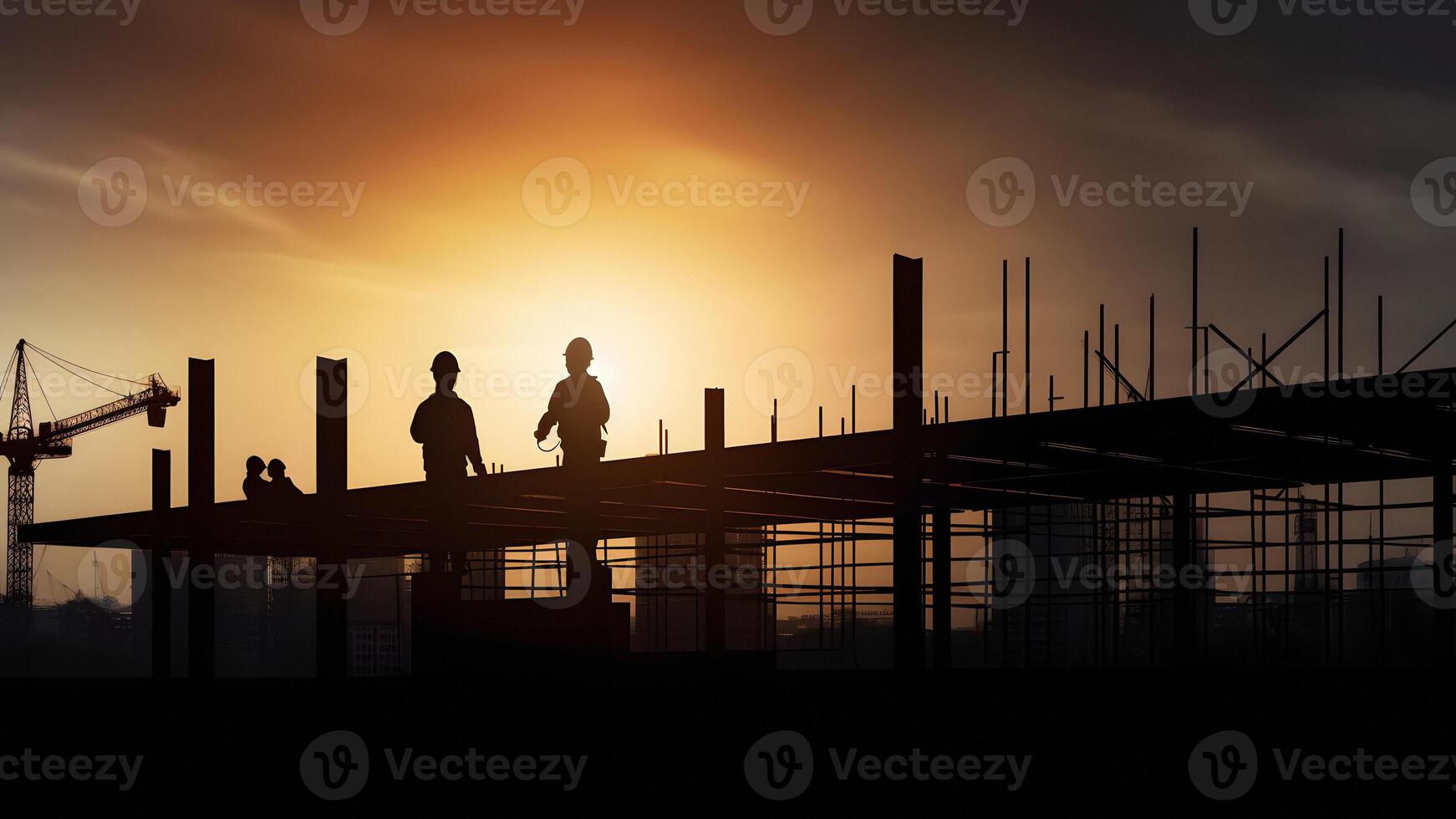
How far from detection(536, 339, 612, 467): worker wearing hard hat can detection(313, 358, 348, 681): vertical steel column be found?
3564 millimetres

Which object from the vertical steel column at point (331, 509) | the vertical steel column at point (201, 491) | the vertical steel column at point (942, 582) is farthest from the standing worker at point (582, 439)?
the vertical steel column at point (942, 582)

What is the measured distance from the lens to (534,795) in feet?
24.2

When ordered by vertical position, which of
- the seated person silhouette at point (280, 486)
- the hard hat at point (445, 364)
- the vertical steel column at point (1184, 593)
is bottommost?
the vertical steel column at point (1184, 593)

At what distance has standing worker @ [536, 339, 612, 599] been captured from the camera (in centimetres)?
1123

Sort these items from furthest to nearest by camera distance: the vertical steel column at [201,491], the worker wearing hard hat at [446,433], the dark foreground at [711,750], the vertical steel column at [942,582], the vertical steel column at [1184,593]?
the vertical steel column at [942,582], the vertical steel column at [1184,593], the vertical steel column at [201,491], the worker wearing hard hat at [446,433], the dark foreground at [711,750]

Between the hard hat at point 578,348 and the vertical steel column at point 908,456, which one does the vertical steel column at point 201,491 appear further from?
the vertical steel column at point 908,456

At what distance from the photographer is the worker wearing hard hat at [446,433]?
1210 centimetres

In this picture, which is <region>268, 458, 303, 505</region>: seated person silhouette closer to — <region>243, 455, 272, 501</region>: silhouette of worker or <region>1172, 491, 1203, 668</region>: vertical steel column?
<region>243, 455, 272, 501</region>: silhouette of worker

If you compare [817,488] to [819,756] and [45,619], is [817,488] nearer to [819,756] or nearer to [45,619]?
[819,756]

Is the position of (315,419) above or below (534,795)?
above

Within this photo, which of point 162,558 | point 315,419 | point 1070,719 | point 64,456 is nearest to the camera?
point 1070,719

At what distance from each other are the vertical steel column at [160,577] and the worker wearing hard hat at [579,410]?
9629mm

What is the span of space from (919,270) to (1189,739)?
4890 mm

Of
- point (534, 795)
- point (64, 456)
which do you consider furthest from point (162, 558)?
point (64, 456)
